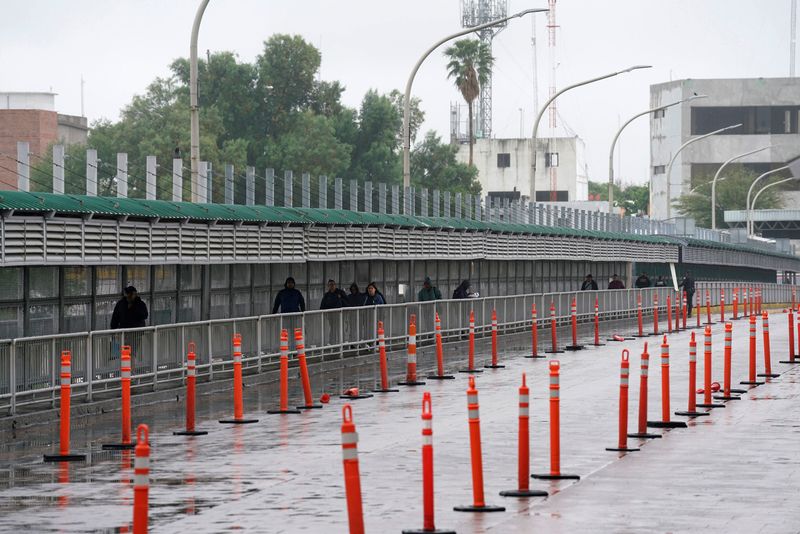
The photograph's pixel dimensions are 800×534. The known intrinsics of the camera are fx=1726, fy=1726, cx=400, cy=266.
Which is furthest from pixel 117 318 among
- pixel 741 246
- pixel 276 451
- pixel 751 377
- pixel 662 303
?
pixel 741 246

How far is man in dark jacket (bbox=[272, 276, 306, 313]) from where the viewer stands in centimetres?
3412

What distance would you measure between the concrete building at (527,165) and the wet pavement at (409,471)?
133 metres

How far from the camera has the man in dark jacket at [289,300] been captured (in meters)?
34.1

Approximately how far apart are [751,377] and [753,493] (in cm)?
1519

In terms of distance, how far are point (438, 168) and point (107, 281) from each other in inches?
3940

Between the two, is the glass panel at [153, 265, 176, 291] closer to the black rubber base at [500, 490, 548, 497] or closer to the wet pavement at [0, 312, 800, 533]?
the wet pavement at [0, 312, 800, 533]

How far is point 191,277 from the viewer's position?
32.3m

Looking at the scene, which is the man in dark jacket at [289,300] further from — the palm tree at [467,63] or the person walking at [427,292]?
the palm tree at [467,63]

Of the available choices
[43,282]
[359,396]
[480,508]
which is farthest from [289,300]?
[480,508]

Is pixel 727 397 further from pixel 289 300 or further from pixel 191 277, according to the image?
pixel 191 277

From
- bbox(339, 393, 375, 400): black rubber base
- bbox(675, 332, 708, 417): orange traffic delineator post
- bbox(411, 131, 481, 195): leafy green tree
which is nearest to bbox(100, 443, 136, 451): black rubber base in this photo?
bbox(339, 393, 375, 400): black rubber base

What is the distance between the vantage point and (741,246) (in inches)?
3989

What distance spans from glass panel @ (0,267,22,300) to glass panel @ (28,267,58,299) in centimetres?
33

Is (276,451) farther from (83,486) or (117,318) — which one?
(117,318)
